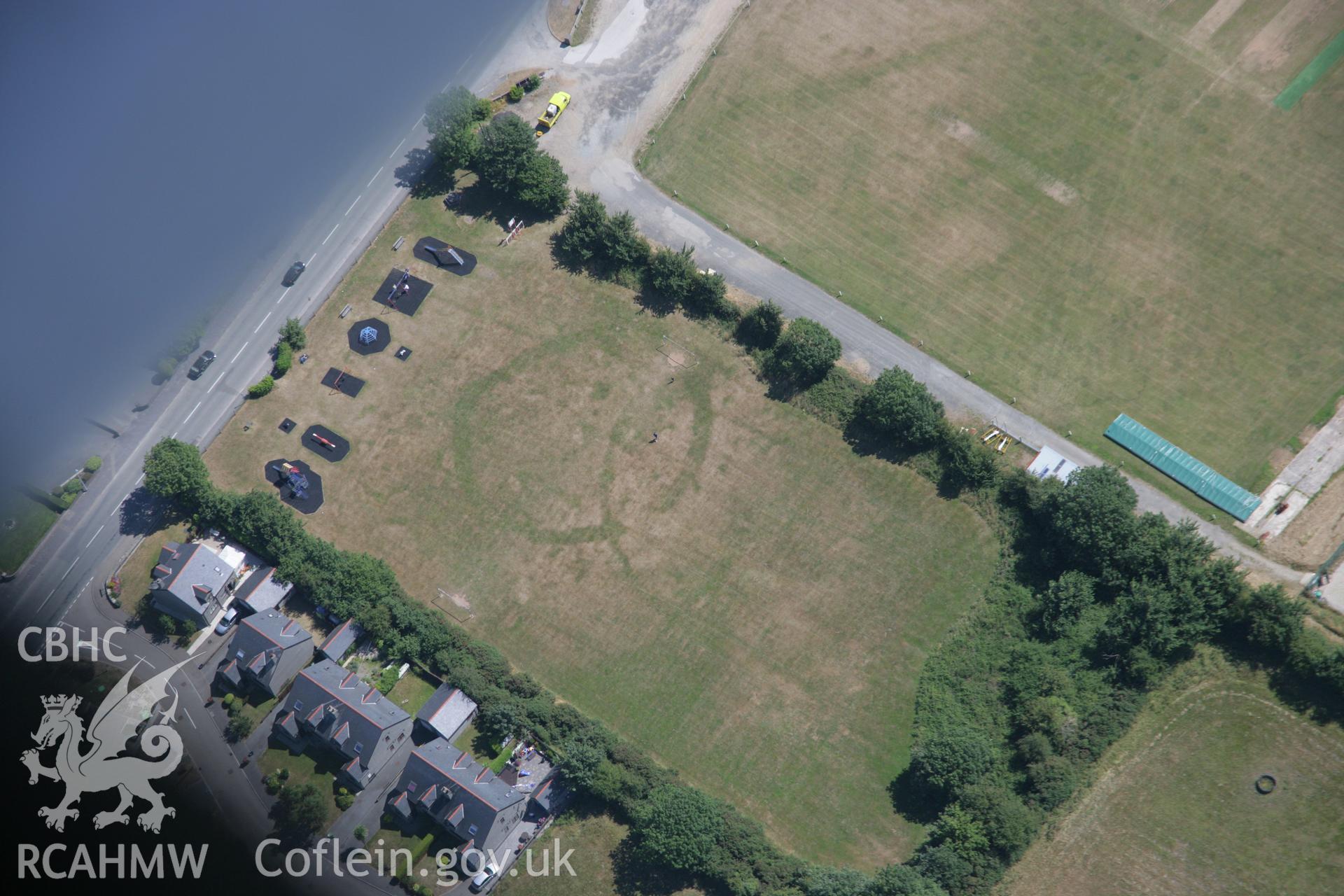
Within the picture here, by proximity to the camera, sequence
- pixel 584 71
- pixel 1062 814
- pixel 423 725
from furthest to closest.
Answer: pixel 584 71 → pixel 423 725 → pixel 1062 814

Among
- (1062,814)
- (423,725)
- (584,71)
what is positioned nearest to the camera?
(1062,814)

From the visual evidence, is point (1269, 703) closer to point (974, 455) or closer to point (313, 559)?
point (974, 455)

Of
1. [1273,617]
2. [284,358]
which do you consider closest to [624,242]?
[284,358]

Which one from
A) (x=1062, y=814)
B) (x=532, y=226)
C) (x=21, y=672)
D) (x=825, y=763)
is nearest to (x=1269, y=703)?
(x=1062, y=814)

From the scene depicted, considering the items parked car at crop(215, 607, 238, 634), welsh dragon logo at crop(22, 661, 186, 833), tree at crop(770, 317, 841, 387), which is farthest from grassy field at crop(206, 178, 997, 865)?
welsh dragon logo at crop(22, 661, 186, 833)

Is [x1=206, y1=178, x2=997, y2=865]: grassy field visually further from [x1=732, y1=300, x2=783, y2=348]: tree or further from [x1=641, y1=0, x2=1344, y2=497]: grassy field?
[x1=641, y1=0, x2=1344, y2=497]: grassy field

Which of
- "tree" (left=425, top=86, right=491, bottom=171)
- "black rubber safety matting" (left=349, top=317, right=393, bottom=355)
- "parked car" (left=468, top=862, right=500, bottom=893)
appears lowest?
"parked car" (left=468, top=862, right=500, bottom=893)

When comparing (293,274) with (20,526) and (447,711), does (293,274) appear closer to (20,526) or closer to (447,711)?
(20,526)
